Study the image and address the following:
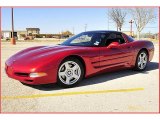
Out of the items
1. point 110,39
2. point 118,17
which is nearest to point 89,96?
point 110,39

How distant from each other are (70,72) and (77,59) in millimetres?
304

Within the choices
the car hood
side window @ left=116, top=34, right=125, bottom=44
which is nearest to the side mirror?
side window @ left=116, top=34, right=125, bottom=44

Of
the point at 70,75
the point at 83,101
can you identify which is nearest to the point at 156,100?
the point at 83,101

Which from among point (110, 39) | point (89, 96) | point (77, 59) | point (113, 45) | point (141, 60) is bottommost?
point (89, 96)

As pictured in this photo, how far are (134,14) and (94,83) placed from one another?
64.0 ft

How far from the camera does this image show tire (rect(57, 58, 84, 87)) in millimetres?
4719

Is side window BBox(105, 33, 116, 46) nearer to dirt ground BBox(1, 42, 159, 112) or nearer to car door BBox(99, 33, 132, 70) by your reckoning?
car door BBox(99, 33, 132, 70)

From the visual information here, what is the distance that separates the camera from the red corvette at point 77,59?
176 inches

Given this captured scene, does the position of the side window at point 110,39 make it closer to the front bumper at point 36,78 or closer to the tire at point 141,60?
the tire at point 141,60

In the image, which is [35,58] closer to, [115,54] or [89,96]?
[89,96]

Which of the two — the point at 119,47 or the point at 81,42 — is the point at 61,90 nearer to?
the point at 81,42

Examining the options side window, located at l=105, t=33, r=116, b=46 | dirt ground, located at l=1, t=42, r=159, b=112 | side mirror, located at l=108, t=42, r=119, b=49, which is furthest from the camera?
side window, located at l=105, t=33, r=116, b=46

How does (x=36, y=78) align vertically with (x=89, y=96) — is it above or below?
above

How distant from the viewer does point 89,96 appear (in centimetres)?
424
